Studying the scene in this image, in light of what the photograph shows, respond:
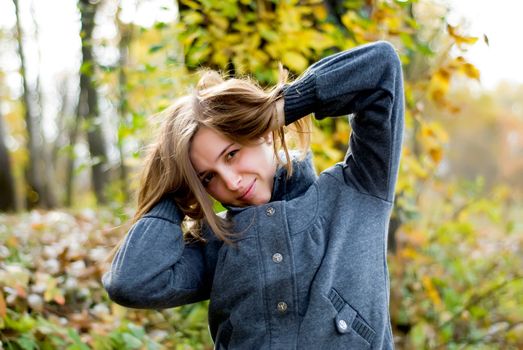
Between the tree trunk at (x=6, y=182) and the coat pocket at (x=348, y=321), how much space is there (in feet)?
27.9

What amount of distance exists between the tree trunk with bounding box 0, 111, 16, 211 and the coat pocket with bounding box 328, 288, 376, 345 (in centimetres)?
851

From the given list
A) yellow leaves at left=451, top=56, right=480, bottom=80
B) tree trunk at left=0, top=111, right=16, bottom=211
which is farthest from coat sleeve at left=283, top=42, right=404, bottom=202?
tree trunk at left=0, top=111, right=16, bottom=211

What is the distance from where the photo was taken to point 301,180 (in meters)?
2.06

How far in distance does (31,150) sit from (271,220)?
1035 centimetres

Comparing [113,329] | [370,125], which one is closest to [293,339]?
[370,125]

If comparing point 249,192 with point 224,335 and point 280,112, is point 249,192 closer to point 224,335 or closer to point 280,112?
point 280,112

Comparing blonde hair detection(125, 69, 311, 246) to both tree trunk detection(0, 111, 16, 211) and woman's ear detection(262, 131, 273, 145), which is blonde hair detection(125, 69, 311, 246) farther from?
tree trunk detection(0, 111, 16, 211)

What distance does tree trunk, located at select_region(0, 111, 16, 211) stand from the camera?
30.5 feet

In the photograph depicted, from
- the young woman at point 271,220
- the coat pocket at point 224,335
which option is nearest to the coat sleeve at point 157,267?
the young woman at point 271,220

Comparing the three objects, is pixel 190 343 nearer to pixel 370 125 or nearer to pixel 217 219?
pixel 217 219

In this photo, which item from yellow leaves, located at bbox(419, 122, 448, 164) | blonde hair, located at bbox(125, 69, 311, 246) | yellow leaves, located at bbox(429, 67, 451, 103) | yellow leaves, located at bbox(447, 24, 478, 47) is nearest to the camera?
blonde hair, located at bbox(125, 69, 311, 246)

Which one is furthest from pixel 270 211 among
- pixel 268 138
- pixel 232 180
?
pixel 268 138

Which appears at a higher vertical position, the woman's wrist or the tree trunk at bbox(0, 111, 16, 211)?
the woman's wrist

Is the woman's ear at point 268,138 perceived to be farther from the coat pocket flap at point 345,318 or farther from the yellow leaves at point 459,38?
the yellow leaves at point 459,38
